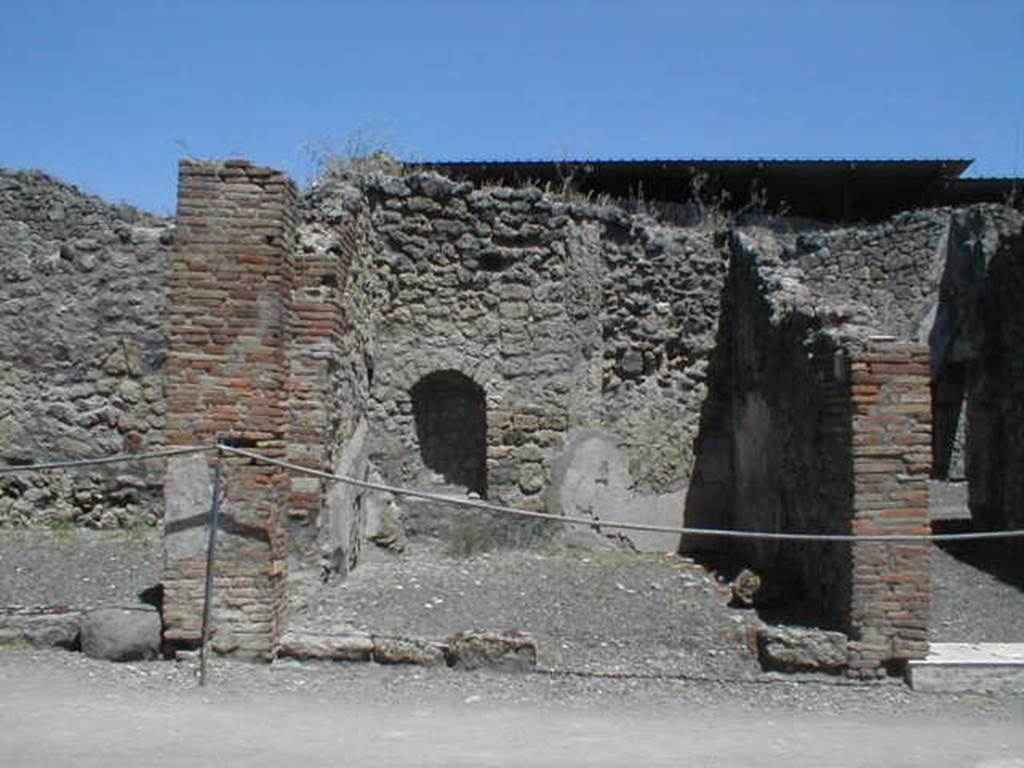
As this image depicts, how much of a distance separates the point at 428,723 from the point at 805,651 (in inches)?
93.6

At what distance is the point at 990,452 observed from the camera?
11.3 m

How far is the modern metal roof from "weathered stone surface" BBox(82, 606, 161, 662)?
13.4m

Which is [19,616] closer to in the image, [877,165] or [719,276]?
[719,276]

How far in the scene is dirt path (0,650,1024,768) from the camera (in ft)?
15.7

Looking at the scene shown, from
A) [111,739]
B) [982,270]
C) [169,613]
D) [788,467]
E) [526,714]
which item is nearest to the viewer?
[111,739]

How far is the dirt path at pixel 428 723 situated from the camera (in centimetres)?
478

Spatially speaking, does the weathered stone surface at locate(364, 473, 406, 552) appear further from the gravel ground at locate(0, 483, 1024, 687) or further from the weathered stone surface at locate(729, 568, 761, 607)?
the weathered stone surface at locate(729, 568, 761, 607)

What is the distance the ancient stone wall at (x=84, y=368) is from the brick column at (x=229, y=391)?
4.21 m

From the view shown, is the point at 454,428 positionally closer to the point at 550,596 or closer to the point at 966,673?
the point at 550,596

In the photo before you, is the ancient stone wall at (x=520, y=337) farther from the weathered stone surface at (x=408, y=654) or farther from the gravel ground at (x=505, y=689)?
the gravel ground at (x=505, y=689)

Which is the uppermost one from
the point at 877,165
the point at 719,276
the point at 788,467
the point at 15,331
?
the point at 877,165

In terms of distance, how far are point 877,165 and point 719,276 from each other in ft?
32.5

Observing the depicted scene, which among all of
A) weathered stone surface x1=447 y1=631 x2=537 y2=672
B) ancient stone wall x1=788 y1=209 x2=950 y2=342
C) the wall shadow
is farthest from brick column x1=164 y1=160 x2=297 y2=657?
ancient stone wall x1=788 y1=209 x2=950 y2=342

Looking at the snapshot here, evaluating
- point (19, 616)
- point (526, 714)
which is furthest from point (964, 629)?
point (19, 616)
